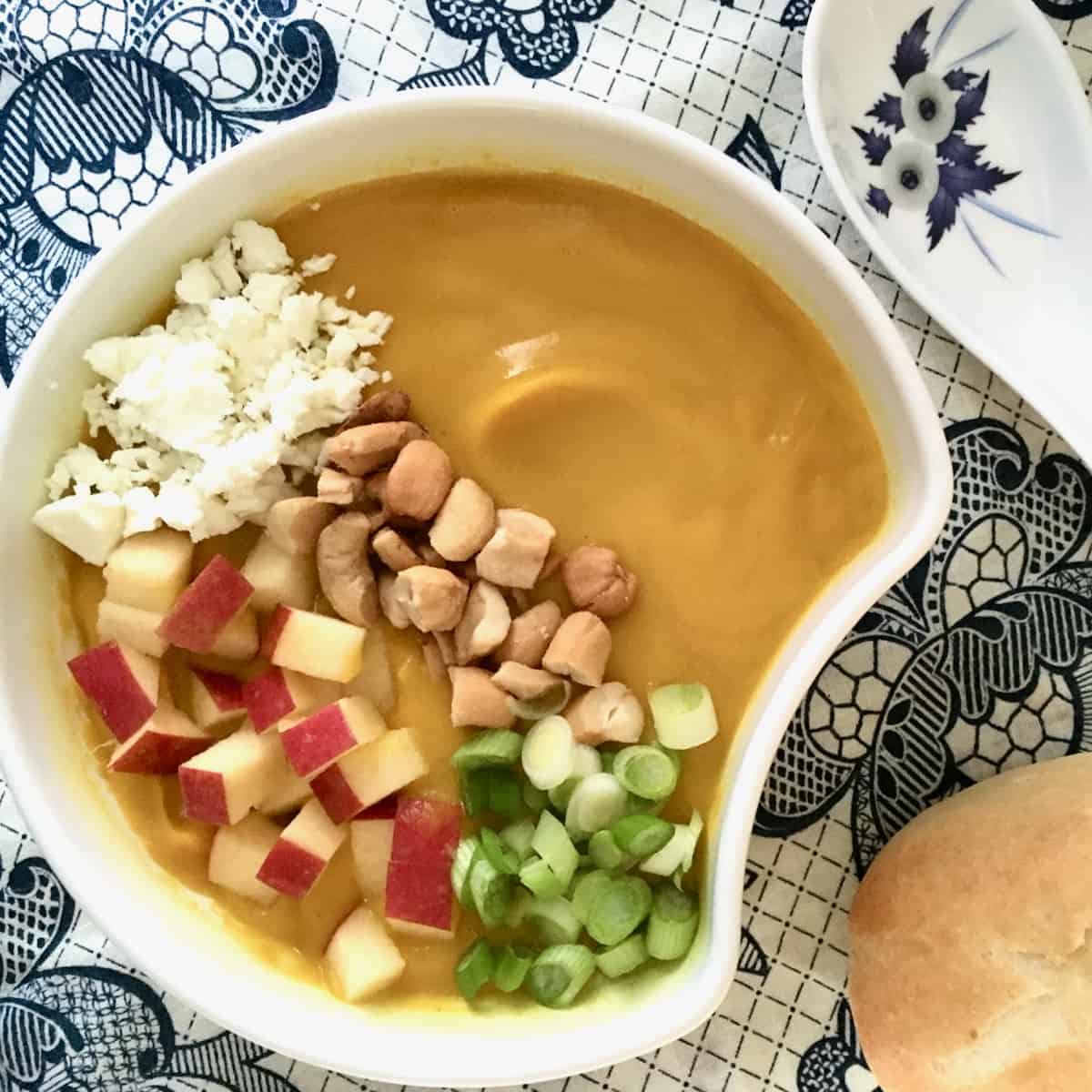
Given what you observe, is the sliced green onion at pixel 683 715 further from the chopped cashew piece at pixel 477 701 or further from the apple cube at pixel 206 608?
the apple cube at pixel 206 608

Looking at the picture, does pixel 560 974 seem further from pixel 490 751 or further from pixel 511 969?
pixel 490 751

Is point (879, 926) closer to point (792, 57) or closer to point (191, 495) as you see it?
point (191, 495)

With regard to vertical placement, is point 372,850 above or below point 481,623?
below

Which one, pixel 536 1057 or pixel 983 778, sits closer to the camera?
pixel 536 1057

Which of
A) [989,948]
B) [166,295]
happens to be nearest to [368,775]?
[166,295]

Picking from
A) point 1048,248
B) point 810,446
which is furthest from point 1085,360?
point 810,446

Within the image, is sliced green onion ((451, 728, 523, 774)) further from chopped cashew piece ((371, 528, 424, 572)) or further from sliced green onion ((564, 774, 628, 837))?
chopped cashew piece ((371, 528, 424, 572))
